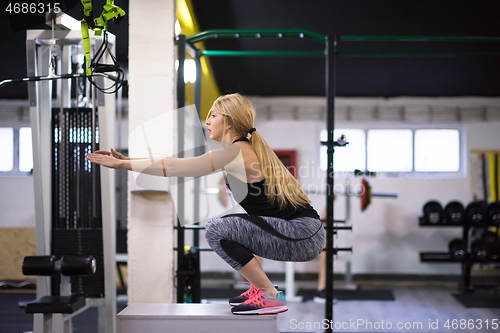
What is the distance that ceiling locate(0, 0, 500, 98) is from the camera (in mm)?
4008

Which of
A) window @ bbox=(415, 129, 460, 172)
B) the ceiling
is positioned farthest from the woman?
window @ bbox=(415, 129, 460, 172)

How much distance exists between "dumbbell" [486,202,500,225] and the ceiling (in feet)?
5.27

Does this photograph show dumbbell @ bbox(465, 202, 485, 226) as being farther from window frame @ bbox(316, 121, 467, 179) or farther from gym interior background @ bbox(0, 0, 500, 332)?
window frame @ bbox(316, 121, 467, 179)

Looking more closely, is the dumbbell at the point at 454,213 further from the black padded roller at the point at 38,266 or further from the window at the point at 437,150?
the black padded roller at the point at 38,266

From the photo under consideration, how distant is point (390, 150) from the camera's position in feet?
18.0

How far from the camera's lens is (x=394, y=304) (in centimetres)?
428

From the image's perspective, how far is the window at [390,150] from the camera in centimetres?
548

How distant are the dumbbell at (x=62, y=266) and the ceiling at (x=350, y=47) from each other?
1.43m

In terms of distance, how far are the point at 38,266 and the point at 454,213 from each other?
4.44 metres

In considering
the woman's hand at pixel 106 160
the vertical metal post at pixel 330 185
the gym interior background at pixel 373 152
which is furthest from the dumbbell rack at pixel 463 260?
the woman's hand at pixel 106 160

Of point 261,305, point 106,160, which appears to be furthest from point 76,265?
point 261,305

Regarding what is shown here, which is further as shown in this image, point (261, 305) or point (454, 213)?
point (454, 213)

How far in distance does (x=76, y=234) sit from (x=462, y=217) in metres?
4.27

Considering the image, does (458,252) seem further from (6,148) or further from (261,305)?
(6,148)
